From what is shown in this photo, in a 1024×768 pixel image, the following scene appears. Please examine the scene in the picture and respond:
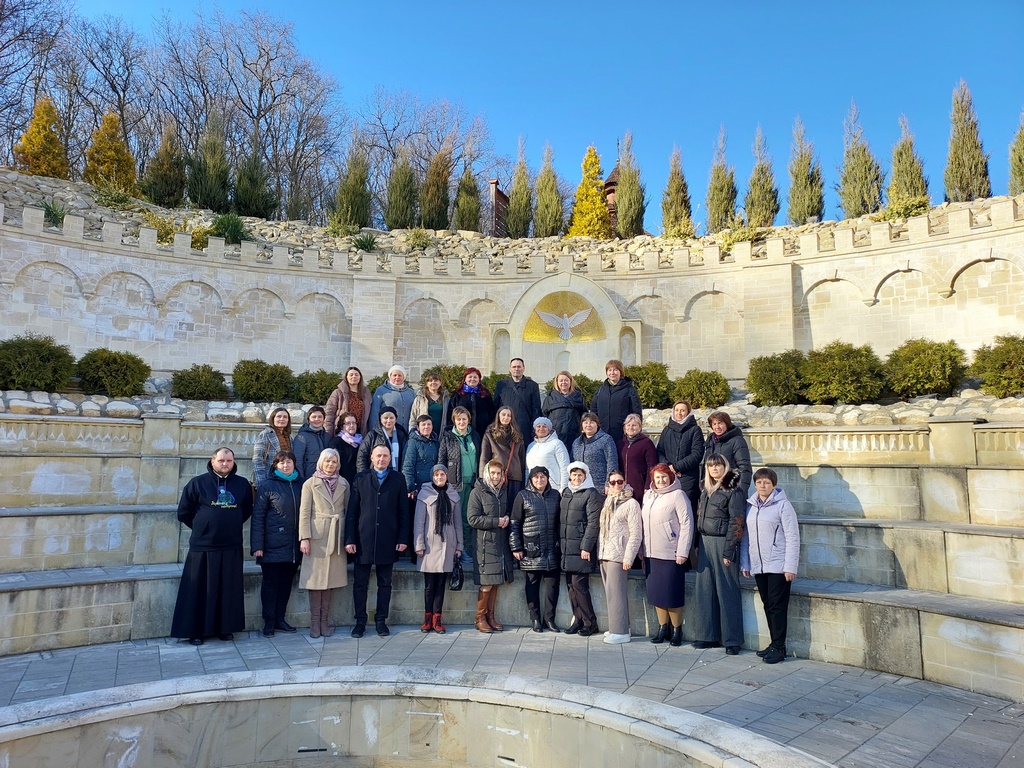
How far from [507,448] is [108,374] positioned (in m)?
11.7

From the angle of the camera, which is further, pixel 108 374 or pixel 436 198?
pixel 436 198

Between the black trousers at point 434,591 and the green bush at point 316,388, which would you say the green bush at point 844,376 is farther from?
the green bush at point 316,388

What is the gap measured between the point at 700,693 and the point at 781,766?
5.23 feet

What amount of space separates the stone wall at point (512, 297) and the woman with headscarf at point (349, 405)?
1260 centimetres

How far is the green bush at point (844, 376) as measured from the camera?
14.0 metres

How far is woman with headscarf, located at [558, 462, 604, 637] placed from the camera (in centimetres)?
662

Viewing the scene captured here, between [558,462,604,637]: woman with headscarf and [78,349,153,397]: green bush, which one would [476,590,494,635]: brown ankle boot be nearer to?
[558,462,604,637]: woman with headscarf

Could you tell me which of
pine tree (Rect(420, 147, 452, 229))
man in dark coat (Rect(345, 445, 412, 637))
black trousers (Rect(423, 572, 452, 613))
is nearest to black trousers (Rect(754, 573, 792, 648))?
black trousers (Rect(423, 572, 452, 613))

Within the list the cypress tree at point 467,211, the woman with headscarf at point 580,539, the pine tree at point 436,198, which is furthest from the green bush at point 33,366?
the cypress tree at point 467,211

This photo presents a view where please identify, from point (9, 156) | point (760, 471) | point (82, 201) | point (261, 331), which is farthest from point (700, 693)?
point (9, 156)

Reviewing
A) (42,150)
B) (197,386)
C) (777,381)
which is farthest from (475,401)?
(42,150)

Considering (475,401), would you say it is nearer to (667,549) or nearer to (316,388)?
(667,549)

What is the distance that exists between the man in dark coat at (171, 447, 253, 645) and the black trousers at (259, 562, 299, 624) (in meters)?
0.23

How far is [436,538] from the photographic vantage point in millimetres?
6723
